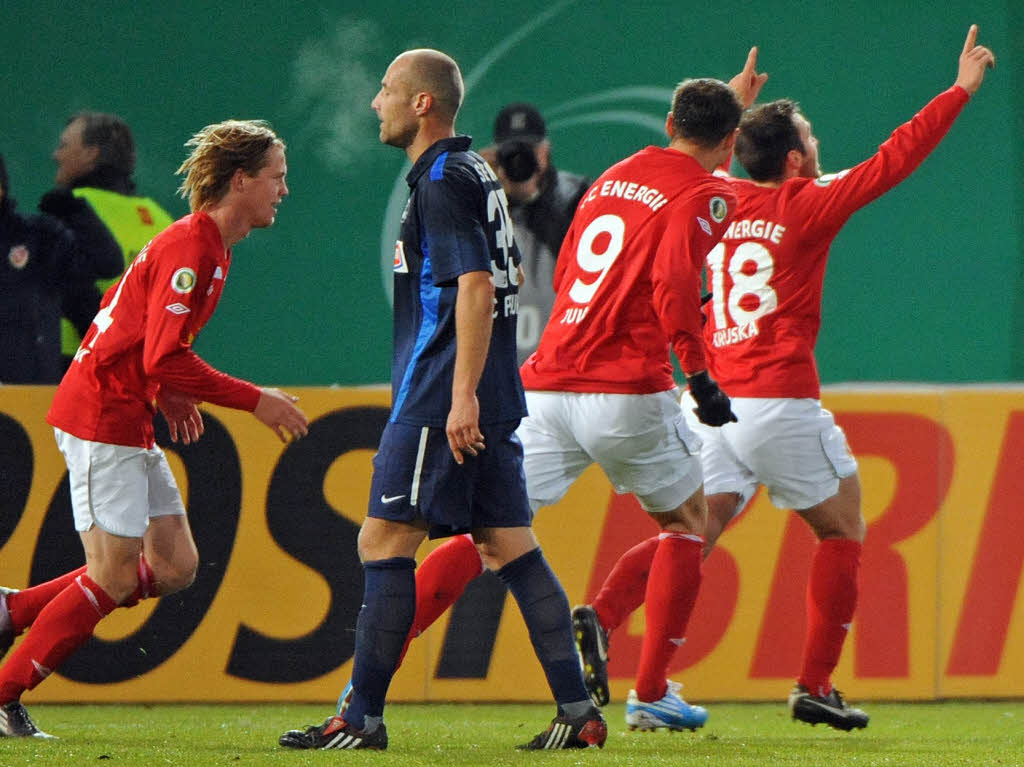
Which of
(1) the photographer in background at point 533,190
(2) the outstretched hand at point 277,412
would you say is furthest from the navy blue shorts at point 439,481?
(1) the photographer in background at point 533,190

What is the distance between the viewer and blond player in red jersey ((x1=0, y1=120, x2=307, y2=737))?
428 centimetres

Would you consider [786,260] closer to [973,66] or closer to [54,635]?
[973,66]

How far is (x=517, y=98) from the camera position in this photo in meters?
9.81

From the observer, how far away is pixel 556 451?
4754 millimetres

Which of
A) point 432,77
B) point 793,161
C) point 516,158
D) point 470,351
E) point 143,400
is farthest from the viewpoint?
point 516,158

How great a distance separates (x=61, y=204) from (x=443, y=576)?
3129mm

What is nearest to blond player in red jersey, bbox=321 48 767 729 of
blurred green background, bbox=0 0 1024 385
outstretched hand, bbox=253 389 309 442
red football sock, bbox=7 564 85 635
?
outstretched hand, bbox=253 389 309 442

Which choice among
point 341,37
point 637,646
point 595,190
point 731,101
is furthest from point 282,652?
point 341,37

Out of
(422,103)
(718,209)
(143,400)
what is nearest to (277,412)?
(143,400)

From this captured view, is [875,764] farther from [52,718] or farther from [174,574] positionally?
[52,718]

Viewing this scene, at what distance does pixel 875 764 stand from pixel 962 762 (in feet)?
0.82

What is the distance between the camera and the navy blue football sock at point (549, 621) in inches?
160

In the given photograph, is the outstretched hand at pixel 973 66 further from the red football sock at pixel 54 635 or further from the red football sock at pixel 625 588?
the red football sock at pixel 54 635

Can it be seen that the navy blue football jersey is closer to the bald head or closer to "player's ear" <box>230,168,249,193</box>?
the bald head
